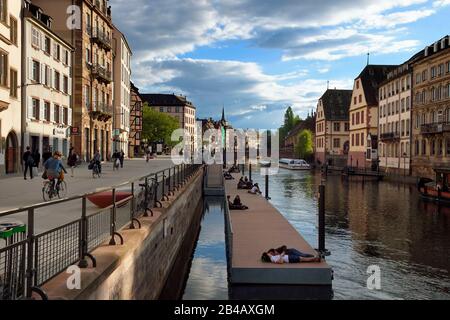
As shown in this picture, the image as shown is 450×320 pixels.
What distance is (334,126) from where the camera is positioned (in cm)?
10031

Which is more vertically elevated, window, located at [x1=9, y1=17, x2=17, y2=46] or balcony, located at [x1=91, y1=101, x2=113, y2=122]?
window, located at [x1=9, y1=17, x2=17, y2=46]

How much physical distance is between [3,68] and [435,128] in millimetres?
43900

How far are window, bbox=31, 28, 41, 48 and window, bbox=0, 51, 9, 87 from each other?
493cm

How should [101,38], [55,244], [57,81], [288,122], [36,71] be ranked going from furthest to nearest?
[288,122]
[101,38]
[57,81]
[36,71]
[55,244]

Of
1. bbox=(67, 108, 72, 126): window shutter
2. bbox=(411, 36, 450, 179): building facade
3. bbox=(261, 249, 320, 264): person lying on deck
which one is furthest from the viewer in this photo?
bbox=(411, 36, 450, 179): building facade

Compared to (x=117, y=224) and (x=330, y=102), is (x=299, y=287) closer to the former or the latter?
(x=117, y=224)

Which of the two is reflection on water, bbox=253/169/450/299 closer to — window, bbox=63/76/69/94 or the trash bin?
the trash bin

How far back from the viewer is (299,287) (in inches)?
523

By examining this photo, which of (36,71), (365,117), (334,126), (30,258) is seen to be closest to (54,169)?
(30,258)

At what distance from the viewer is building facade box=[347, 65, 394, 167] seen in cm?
7894

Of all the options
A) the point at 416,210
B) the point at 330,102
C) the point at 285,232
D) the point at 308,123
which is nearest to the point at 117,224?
the point at 285,232

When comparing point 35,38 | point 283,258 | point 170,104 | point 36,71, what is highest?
point 170,104

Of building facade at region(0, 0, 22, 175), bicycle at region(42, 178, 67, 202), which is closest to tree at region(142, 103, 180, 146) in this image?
building facade at region(0, 0, 22, 175)

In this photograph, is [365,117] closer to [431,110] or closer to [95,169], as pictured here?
[431,110]
